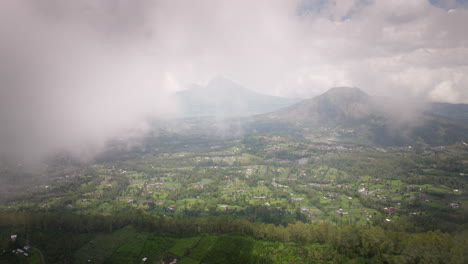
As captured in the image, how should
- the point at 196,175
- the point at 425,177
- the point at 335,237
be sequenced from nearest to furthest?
the point at 335,237
the point at 425,177
the point at 196,175

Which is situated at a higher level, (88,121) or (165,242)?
(88,121)

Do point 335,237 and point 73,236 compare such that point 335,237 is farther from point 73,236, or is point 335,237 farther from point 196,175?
point 196,175

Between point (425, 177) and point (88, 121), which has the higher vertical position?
point (88, 121)

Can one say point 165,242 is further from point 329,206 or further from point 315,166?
point 315,166

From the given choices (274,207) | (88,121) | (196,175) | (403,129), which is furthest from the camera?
(403,129)

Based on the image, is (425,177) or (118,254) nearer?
(118,254)

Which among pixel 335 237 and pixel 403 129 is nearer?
pixel 335 237

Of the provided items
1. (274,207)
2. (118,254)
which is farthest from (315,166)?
(118,254)

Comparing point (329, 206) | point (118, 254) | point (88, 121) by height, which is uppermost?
point (88, 121)

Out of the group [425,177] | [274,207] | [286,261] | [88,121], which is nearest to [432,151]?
[425,177]
